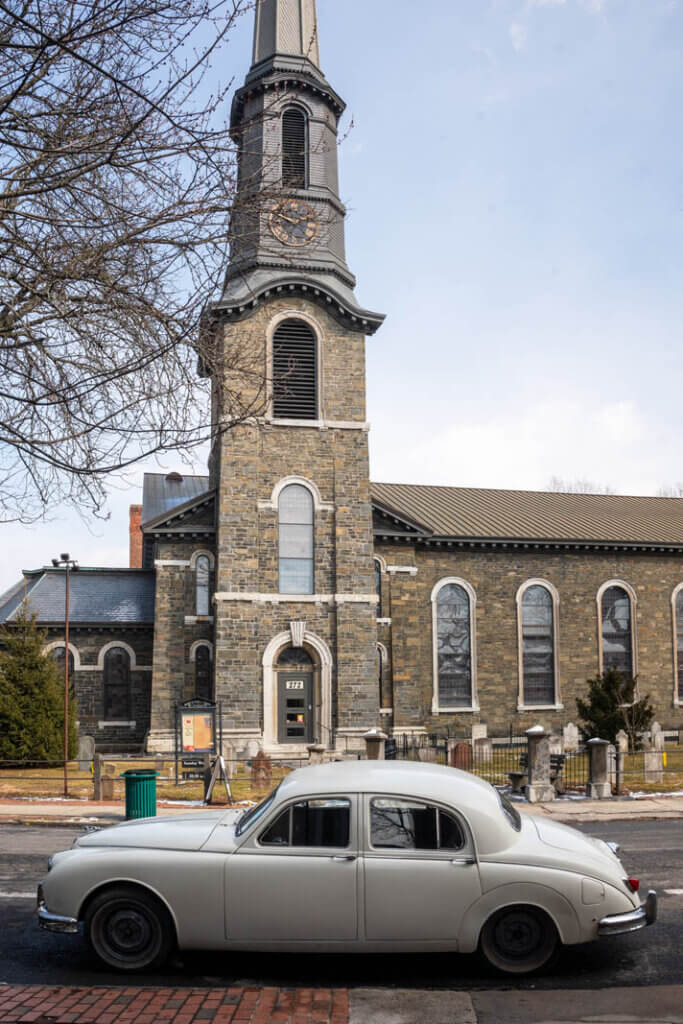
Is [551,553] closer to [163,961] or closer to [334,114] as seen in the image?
[334,114]

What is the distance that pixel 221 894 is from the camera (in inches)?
270

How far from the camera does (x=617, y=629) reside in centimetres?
3434

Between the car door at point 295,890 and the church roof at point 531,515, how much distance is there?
2393 cm

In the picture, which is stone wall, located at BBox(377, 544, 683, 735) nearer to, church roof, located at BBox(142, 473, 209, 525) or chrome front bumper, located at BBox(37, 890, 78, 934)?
church roof, located at BBox(142, 473, 209, 525)

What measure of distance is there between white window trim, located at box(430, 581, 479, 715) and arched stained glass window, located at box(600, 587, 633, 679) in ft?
16.5

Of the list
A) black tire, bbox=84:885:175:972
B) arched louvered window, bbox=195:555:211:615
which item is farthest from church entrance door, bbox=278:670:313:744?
black tire, bbox=84:885:175:972

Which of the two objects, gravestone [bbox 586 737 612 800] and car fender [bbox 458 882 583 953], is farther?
gravestone [bbox 586 737 612 800]

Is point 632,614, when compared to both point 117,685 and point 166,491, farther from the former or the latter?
point 166,491

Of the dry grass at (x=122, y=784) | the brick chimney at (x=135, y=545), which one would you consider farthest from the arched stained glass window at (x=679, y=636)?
the brick chimney at (x=135, y=545)

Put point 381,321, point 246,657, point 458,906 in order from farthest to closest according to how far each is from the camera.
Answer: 1. point 381,321
2. point 246,657
3. point 458,906

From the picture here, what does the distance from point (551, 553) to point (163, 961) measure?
28332mm

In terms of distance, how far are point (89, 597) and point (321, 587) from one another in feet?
28.3

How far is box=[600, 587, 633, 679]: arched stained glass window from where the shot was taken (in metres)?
34.1

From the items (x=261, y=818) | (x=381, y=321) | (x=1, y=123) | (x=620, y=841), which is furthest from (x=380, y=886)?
(x=381, y=321)
